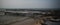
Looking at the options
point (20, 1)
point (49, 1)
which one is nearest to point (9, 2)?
point (20, 1)

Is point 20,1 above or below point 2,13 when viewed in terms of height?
above

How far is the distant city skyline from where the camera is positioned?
1546 millimetres

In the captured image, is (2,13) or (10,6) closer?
(2,13)

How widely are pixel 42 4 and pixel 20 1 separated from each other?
0.39m

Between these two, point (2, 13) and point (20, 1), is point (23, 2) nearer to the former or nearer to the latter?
point (20, 1)

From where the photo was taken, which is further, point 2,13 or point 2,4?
point 2,4

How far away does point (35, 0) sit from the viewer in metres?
1.55

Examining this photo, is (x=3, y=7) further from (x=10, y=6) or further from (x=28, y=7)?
(x=28, y=7)

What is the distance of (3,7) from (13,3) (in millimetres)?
188

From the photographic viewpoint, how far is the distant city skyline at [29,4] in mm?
1546

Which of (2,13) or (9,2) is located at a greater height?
(9,2)

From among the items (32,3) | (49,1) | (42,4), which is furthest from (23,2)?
(49,1)

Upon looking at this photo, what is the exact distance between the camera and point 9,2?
5.06ft

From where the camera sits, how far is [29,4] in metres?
1.57
